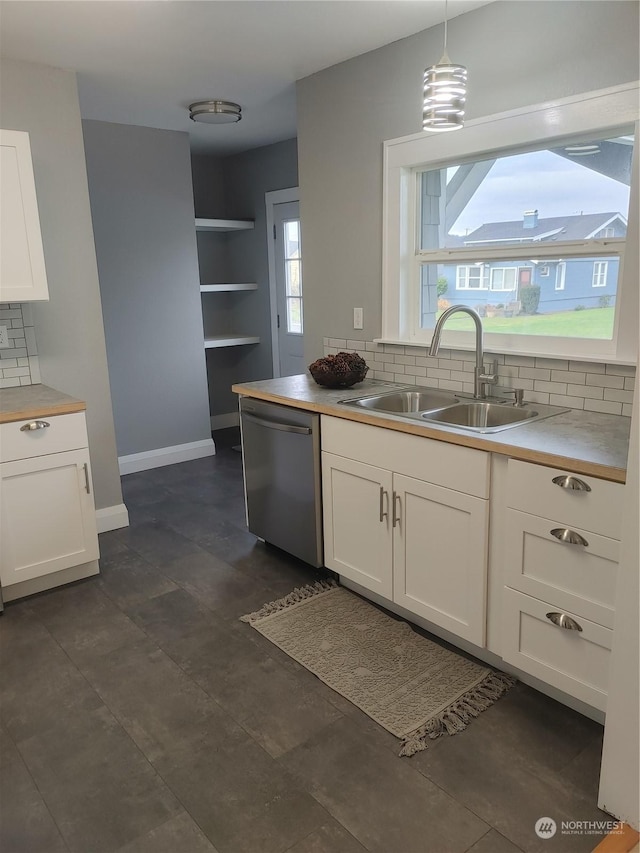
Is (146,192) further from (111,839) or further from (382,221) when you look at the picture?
(111,839)

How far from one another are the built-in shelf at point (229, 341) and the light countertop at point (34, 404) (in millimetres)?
2243

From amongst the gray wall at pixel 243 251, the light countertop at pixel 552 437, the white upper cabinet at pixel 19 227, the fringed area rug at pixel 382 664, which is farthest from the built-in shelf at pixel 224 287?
the fringed area rug at pixel 382 664

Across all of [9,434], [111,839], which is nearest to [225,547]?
[9,434]

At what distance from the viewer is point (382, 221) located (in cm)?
314

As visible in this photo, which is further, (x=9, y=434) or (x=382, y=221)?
(x=382, y=221)

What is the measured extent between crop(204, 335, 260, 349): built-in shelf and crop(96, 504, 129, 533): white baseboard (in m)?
1.91

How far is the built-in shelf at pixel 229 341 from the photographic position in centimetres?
537

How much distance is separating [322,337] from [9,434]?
172 centimetres

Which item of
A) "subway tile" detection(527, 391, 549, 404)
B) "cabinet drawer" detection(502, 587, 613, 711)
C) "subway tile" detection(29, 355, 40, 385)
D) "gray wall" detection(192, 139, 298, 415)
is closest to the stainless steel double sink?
"subway tile" detection(527, 391, 549, 404)

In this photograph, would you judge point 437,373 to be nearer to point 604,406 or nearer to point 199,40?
point 604,406

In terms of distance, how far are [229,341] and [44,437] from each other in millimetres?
2842

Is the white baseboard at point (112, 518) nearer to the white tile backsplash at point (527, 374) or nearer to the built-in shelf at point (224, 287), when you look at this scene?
the white tile backsplash at point (527, 374)

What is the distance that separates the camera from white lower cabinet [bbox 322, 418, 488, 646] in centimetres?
220

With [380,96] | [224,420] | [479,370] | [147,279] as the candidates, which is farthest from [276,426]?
[224,420]
